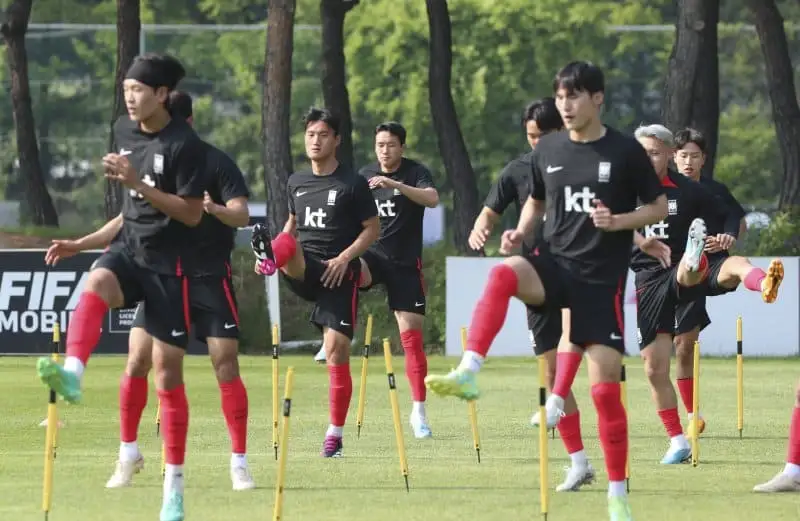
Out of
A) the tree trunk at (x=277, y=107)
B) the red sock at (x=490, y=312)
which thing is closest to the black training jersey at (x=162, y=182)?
the red sock at (x=490, y=312)

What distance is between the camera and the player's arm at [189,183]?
36.6 ft

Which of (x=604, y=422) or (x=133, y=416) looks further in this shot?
(x=133, y=416)

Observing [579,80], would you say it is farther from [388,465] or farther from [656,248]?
[388,465]

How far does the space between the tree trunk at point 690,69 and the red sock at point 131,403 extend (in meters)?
19.3

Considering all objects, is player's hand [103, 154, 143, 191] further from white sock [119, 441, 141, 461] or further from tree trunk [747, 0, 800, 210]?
tree trunk [747, 0, 800, 210]

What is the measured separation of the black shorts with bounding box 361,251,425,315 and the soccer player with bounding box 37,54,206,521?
5.57 meters

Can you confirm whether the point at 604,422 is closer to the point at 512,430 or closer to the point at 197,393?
the point at 512,430

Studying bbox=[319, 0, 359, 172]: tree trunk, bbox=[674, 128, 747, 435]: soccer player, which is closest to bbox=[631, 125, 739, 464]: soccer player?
bbox=[674, 128, 747, 435]: soccer player

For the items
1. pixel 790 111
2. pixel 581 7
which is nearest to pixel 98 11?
pixel 581 7

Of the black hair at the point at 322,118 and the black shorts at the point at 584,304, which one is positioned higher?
the black hair at the point at 322,118

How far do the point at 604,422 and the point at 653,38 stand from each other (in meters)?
62.0

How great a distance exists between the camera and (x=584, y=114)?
1099cm

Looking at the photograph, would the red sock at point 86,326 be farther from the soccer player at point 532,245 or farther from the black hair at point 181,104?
the soccer player at point 532,245

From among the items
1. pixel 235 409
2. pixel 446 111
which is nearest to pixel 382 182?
pixel 235 409
